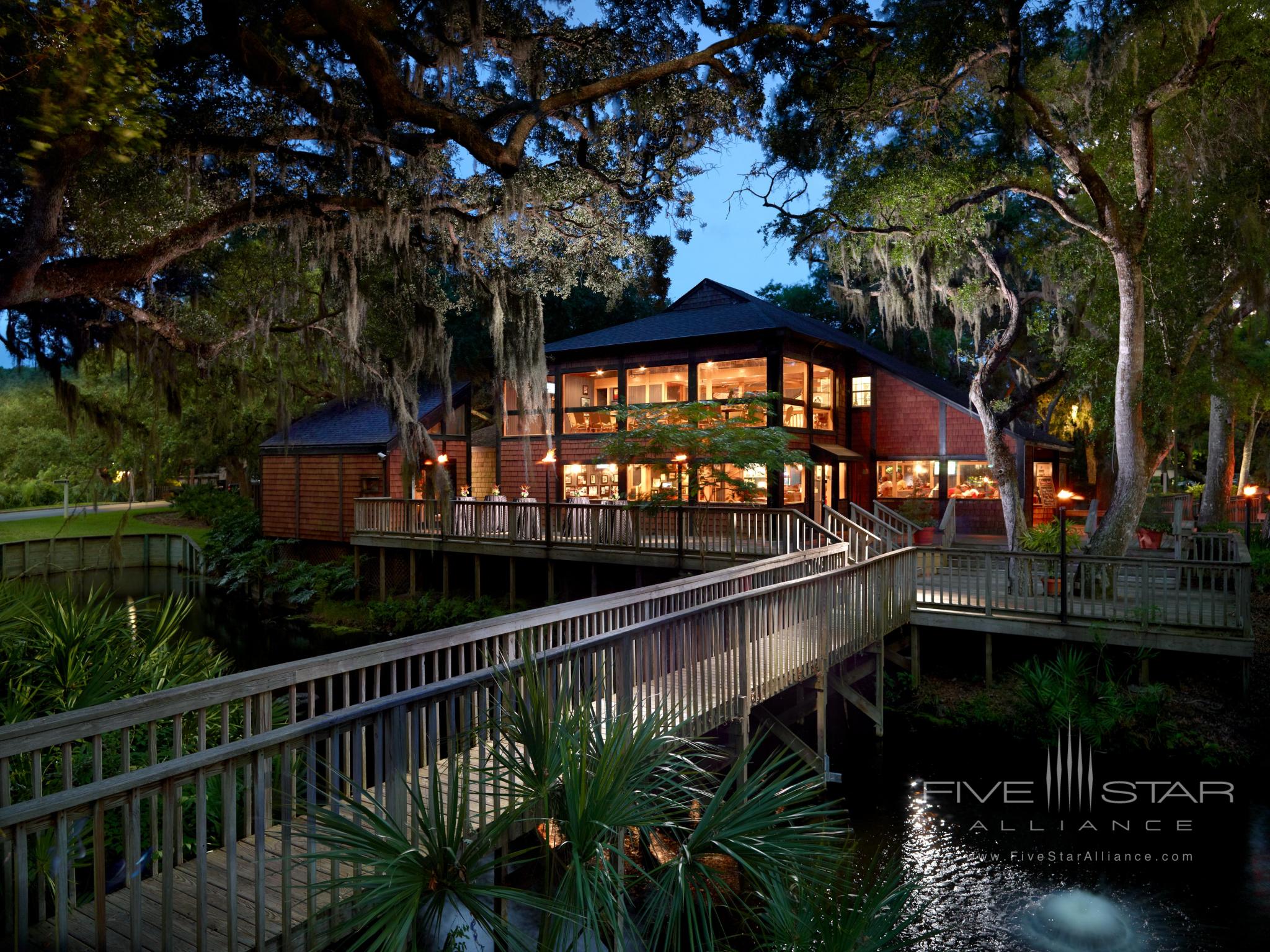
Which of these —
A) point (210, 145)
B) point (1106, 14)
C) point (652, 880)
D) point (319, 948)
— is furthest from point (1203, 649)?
point (210, 145)

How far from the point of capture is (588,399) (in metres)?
22.3

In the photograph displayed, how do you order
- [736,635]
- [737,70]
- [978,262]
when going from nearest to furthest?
[736,635], [737,70], [978,262]

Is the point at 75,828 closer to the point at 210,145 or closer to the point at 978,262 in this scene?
the point at 210,145

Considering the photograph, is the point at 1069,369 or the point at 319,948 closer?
the point at 319,948

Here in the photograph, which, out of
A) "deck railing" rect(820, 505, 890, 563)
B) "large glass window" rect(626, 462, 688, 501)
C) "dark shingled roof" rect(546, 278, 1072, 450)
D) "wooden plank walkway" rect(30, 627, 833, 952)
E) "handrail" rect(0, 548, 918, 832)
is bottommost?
"wooden plank walkway" rect(30, 627, 833, 952)

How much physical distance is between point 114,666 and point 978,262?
60.2 ft

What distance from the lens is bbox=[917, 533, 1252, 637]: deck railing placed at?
31.6 feet

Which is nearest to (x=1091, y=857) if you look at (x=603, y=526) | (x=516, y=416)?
(x=603, y=526)

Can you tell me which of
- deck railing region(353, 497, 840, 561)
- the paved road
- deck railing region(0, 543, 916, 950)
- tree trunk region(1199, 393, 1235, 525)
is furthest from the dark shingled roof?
the paved road

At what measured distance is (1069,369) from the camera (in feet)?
49.6

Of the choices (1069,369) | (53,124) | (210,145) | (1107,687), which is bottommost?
(1107,687)

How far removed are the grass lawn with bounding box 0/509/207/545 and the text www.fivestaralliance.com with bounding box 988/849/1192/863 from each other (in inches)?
1009

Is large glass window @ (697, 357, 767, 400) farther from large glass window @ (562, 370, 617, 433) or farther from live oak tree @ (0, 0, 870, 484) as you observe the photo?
live oak tree @ (0, 0, 870, 484)

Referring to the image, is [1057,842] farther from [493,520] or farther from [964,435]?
[964,435]
